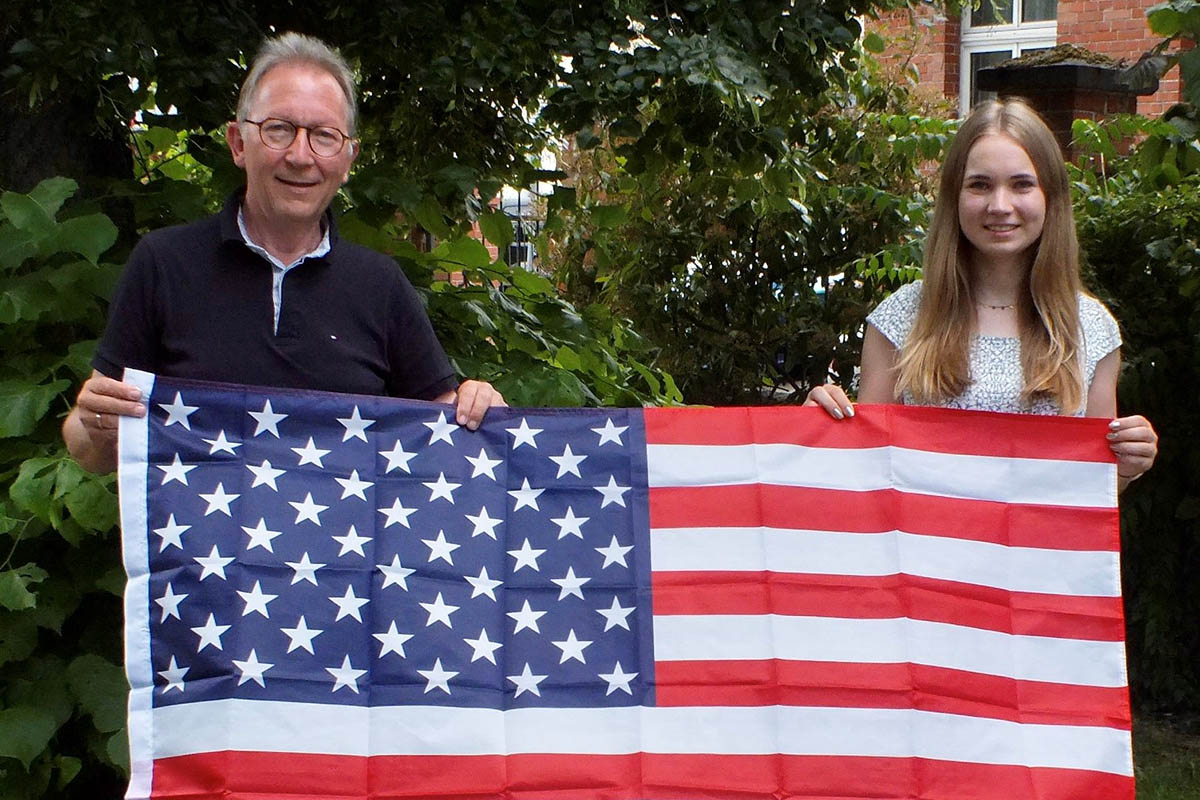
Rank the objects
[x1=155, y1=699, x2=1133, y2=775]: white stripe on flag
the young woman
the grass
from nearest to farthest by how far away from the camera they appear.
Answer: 1. [x1=155, y1=699, x2=1133, y2=775]: white stripe on flag
2. the young woman
3. the grass

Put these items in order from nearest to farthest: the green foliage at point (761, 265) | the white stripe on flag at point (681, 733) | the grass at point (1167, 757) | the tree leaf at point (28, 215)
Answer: the white stripe on flag at point (681, 733) → the tree leaf at point (28, 215) → the grass at point (1167, 757) → the green foliage at point (761, 265)

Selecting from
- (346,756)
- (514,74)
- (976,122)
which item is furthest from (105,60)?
(976,122)

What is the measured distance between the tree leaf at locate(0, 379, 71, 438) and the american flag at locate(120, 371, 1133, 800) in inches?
21.0

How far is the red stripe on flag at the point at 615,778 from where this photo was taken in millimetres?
3086

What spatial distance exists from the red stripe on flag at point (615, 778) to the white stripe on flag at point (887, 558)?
0.42 metres

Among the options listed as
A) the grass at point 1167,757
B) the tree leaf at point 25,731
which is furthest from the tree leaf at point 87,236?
the grass at point 1167,757

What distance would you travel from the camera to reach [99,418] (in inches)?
119

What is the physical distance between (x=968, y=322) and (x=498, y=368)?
4.81 ft

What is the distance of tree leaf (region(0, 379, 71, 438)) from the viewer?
3.46 metres

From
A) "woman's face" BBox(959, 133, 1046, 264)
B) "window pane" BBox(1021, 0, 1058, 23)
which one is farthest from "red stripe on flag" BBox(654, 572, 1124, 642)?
"window pane" BBox(1021, 0, 1058, 23)

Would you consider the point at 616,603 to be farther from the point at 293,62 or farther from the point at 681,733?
the point at 293,62

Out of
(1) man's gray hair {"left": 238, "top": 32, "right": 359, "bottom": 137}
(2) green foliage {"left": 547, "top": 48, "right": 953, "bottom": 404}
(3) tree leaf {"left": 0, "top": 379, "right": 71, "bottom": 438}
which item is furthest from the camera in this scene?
(2) green foliage {"left": 547, "top": 48, "right": 953, "bottom": 404}

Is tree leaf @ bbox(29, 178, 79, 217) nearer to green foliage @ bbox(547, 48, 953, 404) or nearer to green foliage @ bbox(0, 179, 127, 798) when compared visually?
green foliage @ bbox(0, 179, 127, 798)

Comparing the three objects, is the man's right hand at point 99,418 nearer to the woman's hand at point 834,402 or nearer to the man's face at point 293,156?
the man's face at point 293,156
